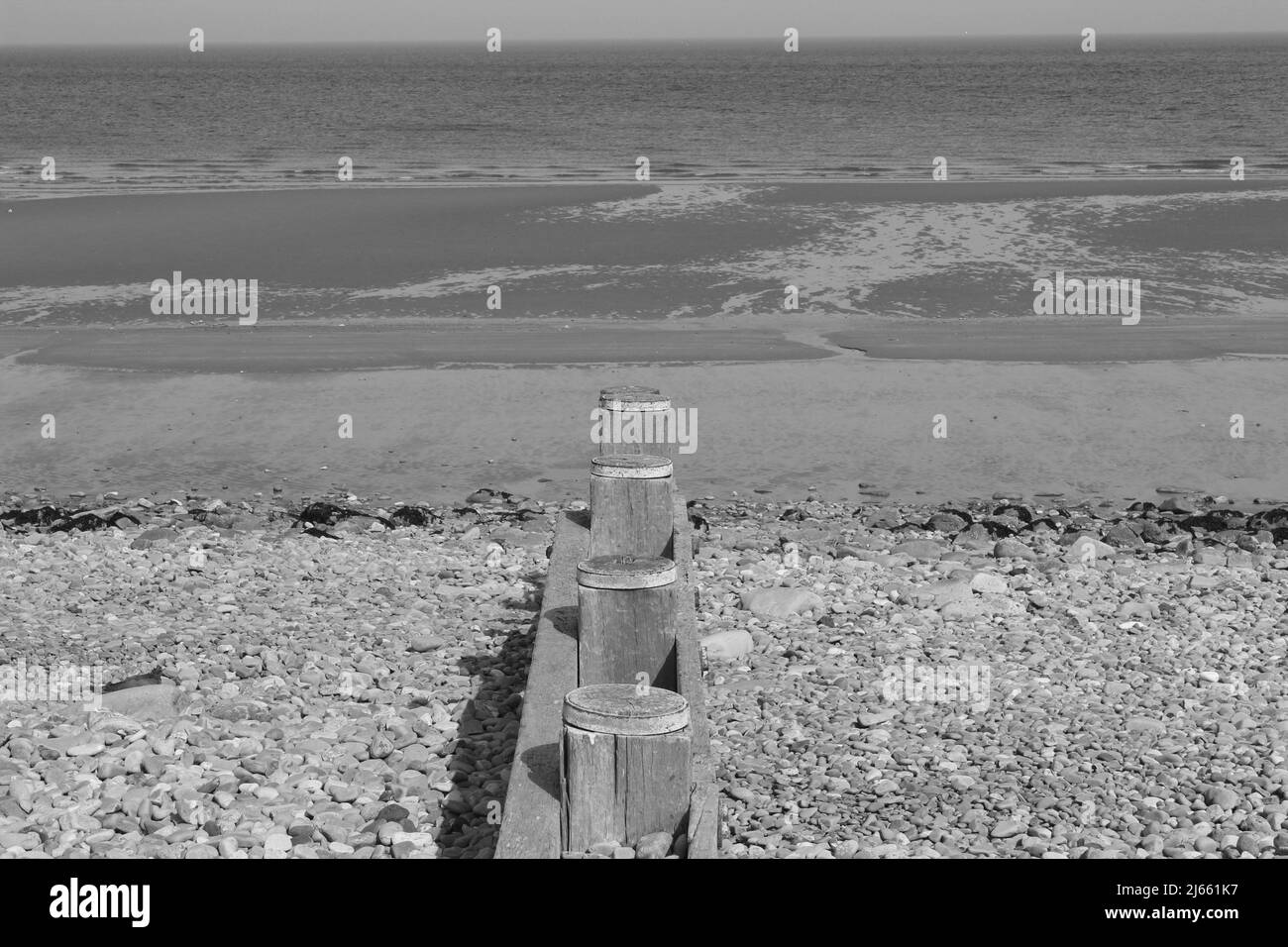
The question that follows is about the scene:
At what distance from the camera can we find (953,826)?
5125 millimetres

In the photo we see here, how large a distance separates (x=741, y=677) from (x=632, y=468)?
1069 mm

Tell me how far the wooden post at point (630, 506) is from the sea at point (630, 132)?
1029 inches

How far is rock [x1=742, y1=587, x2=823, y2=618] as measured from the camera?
299 inches

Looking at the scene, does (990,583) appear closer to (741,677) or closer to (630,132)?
(741,677)

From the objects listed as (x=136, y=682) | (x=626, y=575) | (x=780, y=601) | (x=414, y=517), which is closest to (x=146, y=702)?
(x=136, y=682)

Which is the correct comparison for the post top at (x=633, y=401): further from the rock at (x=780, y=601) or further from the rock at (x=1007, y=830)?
the rock at (x=1007, y=830)

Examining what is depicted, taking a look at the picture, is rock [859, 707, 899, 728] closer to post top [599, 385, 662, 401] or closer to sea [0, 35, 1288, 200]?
post top [599, 385, 662, 401]

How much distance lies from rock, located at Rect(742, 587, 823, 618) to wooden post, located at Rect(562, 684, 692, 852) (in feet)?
11.9

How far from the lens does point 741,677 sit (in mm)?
6672

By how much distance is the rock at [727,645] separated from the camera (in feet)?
22.6

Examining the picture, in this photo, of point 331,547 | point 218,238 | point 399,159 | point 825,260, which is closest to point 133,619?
point 331,547

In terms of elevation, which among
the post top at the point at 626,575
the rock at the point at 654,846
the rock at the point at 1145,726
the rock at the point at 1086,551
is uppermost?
the post top at the point at 626,575

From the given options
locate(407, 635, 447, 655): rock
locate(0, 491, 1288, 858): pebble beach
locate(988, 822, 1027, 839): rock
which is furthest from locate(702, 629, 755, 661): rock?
locate(988, 822, 1027, 839): rock

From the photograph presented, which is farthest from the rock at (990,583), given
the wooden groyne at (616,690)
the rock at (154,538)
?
the rock at (154,538)
